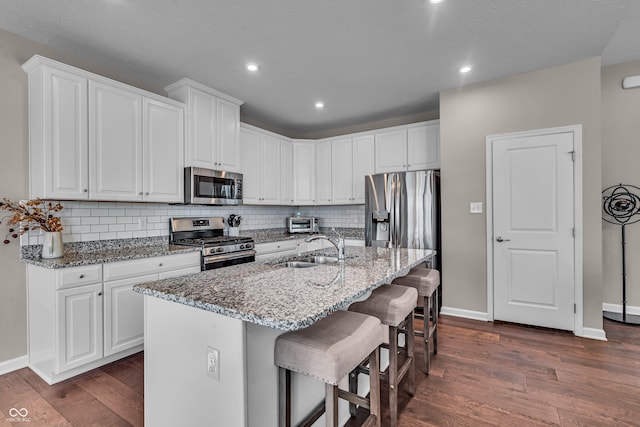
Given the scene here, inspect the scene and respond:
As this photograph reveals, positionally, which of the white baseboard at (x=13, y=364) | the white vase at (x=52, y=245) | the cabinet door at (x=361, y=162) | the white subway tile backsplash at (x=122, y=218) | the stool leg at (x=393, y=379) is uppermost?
the cabinet door at (x=361, y=162)

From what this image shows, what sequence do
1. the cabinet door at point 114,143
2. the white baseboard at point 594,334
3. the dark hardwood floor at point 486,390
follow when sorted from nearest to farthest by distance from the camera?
the dark hardwood floor at point 486,390, the cabinet door at point 114,143, the white baseboard at point 594,334

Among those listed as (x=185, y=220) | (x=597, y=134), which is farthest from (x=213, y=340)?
(x=597, y=134)

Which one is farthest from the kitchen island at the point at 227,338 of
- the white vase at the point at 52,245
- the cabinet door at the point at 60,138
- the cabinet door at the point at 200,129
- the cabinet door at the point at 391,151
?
the cabinet door at the point at 391,151

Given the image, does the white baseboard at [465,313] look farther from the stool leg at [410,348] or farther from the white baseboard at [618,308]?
the stool leg at [410,348]

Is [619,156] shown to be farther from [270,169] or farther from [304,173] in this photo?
[270,169]

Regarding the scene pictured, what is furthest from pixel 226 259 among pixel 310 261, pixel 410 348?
pixel 410 348

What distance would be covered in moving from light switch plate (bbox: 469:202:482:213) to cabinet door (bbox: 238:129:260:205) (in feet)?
8.80

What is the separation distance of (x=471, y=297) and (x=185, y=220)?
3.37m

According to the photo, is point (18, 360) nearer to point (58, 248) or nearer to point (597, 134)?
point (58, 248)

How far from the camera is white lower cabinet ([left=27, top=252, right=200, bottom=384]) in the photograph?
86.0 inches

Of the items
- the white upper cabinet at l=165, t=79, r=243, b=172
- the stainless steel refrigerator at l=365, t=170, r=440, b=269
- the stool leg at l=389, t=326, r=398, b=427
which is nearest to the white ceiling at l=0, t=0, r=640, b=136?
the white upper cabinet at l=165, t=79, r=243, b=172

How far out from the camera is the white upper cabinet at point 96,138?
2.36 meters

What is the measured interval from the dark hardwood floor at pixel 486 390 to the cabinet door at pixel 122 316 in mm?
159

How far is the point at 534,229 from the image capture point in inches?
125
